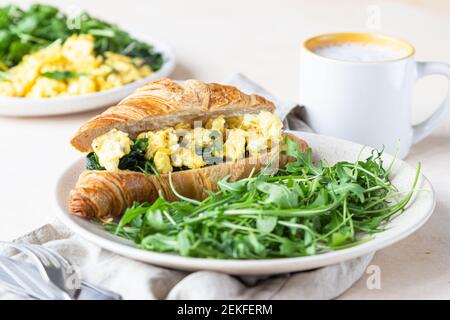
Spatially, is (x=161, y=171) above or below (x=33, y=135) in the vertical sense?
above

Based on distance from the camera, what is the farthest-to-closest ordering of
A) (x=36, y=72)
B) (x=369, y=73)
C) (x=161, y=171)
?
(x=36, y=72)
(x=369, y=73)
(x=161, y=171)

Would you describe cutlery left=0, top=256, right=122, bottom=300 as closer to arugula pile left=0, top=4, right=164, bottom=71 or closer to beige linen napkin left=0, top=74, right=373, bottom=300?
beige linen napkin left=0, top=74, right=373, bottom=300

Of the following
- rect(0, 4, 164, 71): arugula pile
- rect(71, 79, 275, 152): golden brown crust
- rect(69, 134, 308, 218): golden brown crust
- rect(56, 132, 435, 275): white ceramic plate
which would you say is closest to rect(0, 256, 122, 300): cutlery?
rect(56, 132, 435, 275): white ceramic plate

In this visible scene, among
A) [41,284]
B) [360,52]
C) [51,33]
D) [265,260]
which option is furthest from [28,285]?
[51,33]

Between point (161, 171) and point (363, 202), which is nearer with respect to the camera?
point (363, 202)

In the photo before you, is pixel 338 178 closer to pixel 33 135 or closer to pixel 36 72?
pixel 33 135

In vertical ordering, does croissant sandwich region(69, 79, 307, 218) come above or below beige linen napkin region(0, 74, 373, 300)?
above
